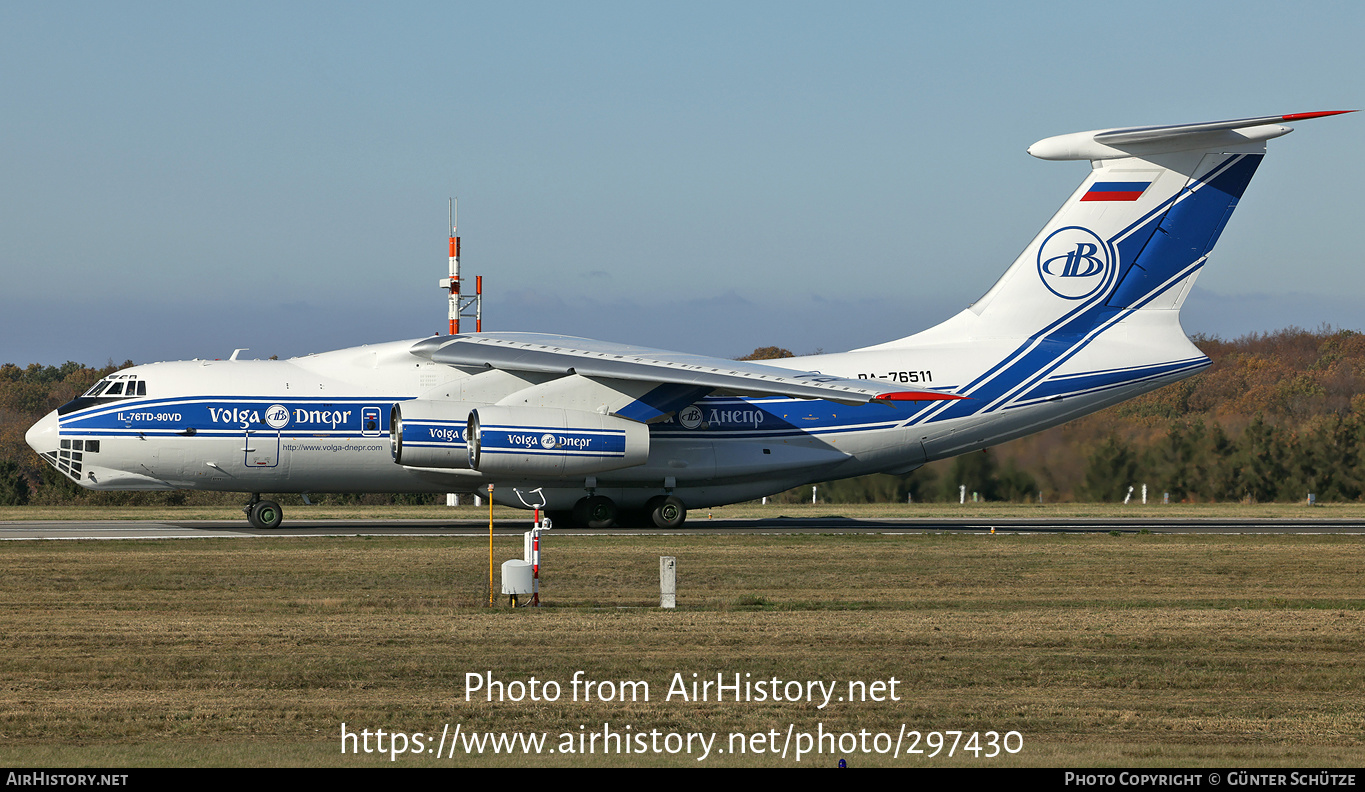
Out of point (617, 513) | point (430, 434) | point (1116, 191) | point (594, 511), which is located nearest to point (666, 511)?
point (617, 513)

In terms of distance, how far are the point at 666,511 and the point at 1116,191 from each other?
10.0 m

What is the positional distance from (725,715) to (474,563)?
869 centimetres

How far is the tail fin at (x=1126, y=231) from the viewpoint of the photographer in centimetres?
2334

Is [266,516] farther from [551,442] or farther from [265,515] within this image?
[551,442]

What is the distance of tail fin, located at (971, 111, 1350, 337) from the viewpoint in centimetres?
2334

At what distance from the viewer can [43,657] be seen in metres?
9.10

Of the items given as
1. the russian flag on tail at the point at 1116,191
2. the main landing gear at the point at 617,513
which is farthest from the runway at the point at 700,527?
the russian flag on tail at the point at 1116,191

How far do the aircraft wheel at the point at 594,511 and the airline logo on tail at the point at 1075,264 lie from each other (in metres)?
8.94

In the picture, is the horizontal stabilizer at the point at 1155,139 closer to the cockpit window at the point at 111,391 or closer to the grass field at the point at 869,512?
the grass field at the point at 869,512

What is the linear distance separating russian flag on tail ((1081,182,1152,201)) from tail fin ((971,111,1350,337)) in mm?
18

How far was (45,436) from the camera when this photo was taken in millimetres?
21078

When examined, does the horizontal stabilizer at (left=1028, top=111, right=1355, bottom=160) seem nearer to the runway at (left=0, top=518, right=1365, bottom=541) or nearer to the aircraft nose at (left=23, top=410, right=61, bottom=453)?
the runway at (left=0, top=518, right=1365, bottom=541)

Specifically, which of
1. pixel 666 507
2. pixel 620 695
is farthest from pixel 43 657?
pixel 666 507

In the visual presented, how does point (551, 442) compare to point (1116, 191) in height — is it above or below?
below
